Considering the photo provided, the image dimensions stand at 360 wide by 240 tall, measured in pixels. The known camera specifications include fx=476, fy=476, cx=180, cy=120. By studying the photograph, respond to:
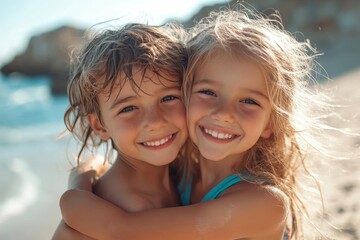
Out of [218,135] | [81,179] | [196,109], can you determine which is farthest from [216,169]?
[81,179]

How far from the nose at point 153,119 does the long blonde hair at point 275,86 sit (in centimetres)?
18

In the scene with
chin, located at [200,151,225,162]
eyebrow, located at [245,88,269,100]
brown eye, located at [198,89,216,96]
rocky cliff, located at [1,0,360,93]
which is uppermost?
eyebrow, located at [245,88,269,100]

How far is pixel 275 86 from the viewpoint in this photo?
8.07 feet

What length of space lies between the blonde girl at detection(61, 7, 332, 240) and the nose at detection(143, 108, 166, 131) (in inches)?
6.3

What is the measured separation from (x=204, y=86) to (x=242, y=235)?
79cm

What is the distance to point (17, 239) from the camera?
160 inches

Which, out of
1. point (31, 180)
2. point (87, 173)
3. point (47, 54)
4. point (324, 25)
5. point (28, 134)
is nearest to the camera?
point (87, 173)

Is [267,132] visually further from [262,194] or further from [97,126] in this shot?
[97,126]

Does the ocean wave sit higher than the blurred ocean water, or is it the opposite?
the blurred ocean water

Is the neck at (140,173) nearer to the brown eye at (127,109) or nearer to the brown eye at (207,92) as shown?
the brown eye at (127,109)

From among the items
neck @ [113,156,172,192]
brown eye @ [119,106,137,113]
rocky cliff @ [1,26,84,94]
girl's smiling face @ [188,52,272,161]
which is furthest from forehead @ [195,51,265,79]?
rocky cliff @ [1,26,84,94]

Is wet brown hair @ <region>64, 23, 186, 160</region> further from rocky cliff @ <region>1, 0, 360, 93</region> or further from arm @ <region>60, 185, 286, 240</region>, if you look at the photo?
rocky cliff @ <region>1, 0, 360, 93</region>

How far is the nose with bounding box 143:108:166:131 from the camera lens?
2512 millimetres

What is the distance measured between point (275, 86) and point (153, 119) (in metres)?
0.66
